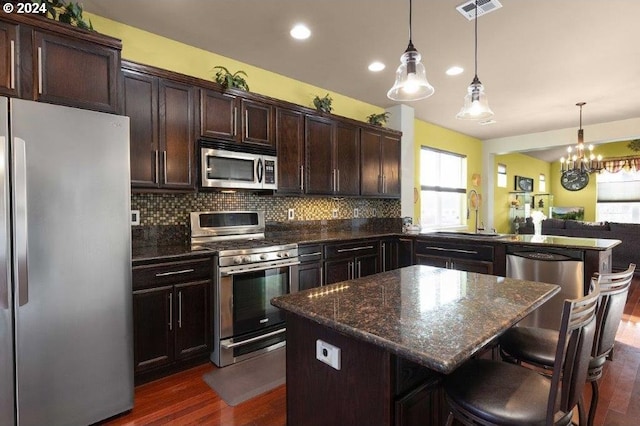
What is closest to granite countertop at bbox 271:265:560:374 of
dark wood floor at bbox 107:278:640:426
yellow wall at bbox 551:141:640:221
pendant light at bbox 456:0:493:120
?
dark wood floor at bbox 107:278:640:426

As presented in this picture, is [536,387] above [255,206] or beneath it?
beneath

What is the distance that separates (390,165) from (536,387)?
12.6ft

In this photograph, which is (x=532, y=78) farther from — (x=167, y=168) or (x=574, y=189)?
(x=574, y=189)

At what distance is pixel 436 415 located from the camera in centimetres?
134

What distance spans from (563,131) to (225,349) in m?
6.91

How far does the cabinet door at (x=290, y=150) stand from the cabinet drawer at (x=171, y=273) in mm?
1204

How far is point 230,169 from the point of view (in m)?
3.04

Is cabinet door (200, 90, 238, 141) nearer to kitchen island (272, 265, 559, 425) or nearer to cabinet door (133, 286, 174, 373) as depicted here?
cabinet door (133, 286, 174, 373)

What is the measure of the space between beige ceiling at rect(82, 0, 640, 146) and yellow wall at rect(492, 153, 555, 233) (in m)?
3.33

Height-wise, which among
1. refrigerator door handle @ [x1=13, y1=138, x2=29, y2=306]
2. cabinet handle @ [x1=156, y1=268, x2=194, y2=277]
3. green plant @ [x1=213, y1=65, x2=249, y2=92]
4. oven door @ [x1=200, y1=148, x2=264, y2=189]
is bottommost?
cabinet handle @ [x1=156, y1=268, x2=194, y2=277]

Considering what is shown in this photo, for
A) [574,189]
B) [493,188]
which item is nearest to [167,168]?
[493,188]

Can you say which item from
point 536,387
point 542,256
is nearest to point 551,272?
point 542,256

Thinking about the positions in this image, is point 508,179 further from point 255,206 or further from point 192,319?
point 192,319

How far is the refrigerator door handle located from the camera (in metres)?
1.64
